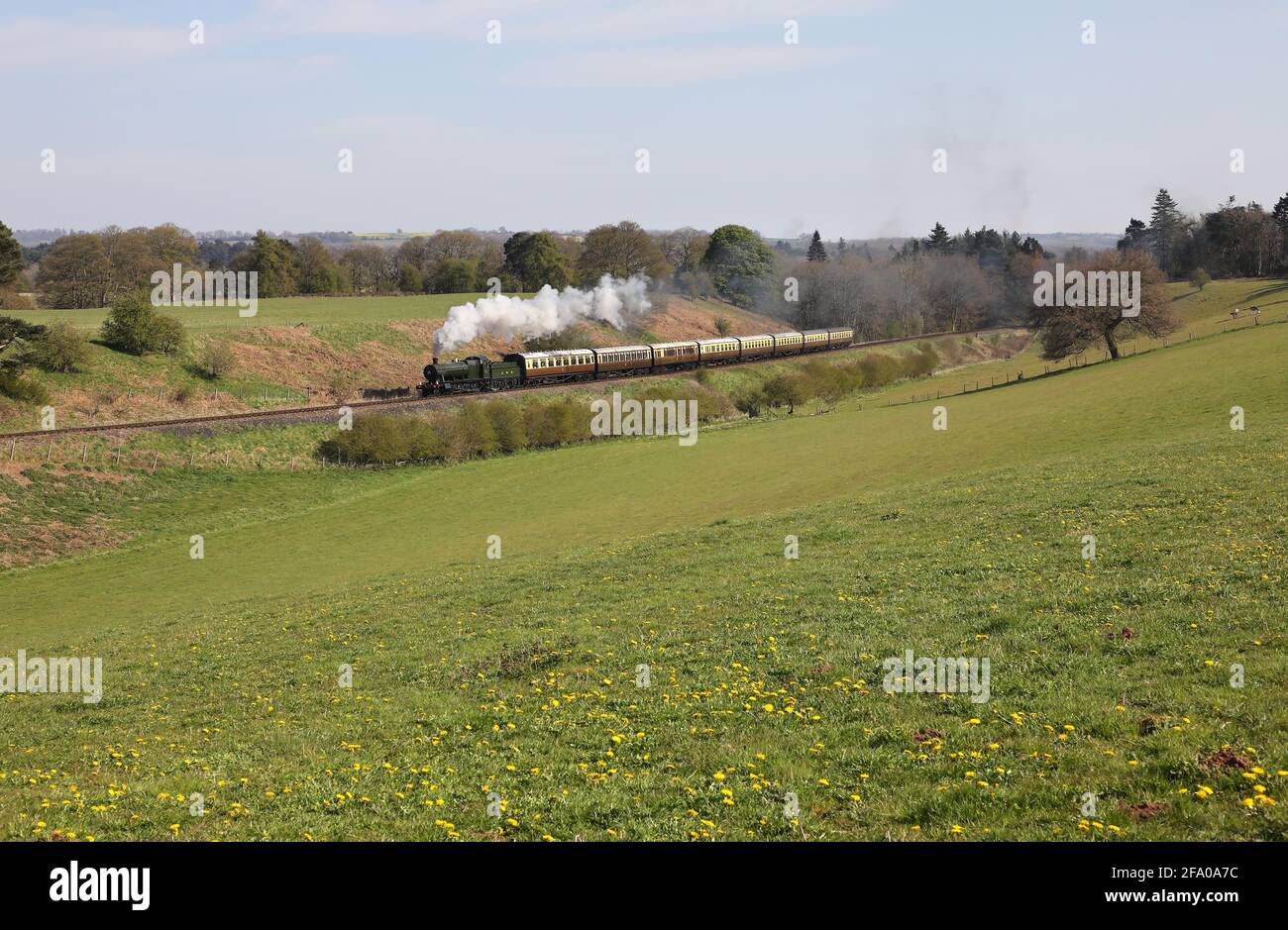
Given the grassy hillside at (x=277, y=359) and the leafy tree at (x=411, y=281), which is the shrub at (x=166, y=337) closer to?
the grassy hillside at (x=277, y=359)

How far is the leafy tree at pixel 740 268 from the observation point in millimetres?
159500

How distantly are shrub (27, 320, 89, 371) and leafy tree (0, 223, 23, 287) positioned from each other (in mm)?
5592

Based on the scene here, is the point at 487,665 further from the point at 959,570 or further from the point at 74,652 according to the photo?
the point at 74,652

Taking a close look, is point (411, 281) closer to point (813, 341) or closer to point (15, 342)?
point (813, 341)

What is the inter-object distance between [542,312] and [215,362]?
32.2 metres

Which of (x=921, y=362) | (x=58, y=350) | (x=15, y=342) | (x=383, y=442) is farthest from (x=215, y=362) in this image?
(x=921, y=362)

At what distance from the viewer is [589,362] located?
82938 mm

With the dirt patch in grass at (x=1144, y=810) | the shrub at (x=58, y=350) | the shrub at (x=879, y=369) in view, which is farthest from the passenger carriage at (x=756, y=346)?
the dirt patch in grass at (x=1144, y=810)

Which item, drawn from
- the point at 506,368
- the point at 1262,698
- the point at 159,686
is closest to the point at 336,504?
the point at 506,368

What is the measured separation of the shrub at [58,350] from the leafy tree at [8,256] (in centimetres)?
559

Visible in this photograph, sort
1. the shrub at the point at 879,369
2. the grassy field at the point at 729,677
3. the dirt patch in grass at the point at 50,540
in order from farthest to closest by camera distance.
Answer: the shrub at the point at 879,369 < the dirt patch in grass at the point at 50,540 < the grassy field at the point at 729,677
